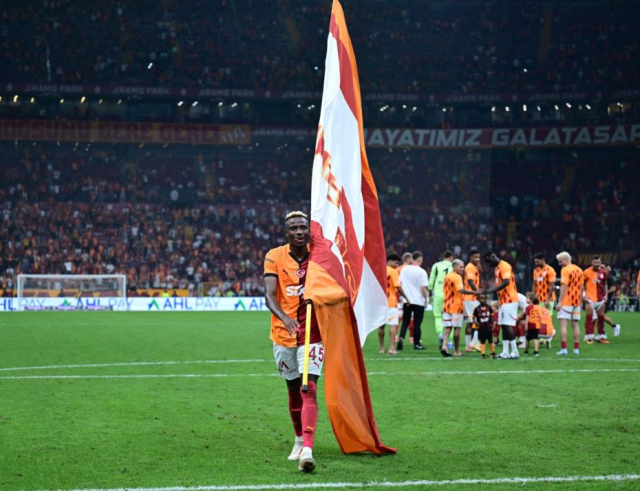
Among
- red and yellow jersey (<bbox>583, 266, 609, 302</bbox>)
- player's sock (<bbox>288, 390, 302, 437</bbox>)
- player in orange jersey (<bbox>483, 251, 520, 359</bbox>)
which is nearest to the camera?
player's sock (<bbox>288, 390, 302, 437</bbox>)

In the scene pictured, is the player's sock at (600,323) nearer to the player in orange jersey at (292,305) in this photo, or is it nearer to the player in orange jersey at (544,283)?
the player in orange jersey at (544,283)

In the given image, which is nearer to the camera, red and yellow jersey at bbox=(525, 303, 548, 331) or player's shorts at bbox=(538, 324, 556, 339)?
red and yellow jersey at bbox=(525, 303, 548, 331)

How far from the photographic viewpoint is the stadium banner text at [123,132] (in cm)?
5069

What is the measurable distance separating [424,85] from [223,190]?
44.4 feet

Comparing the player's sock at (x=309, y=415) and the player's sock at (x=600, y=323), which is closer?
Answer: the player's sock at (x=309, y=415)

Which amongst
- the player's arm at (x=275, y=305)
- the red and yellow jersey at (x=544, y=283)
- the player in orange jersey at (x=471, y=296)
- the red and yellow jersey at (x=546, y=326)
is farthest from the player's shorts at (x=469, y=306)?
the player's arm at (x=275, y=305)

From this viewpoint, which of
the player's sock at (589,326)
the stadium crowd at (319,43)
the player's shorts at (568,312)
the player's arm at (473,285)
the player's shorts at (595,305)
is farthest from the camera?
the stadium crowd at (319,43)

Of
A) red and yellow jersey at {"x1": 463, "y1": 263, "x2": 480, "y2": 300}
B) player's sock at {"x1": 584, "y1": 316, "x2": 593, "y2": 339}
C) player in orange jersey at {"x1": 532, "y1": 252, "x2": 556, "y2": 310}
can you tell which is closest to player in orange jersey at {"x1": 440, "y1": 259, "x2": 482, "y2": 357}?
red and yellow jersey at {"x1": 463, "y1": 263, "x2": 480, "y2": 300}

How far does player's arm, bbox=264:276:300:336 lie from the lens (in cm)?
741

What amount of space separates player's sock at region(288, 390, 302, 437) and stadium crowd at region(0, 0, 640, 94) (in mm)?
47327

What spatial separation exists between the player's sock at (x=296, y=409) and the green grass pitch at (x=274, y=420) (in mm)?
320

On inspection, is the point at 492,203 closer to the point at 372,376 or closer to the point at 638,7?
the point at 638,7

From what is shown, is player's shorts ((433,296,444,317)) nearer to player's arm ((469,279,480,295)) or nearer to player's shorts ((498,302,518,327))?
player's arm ((469,279,480,295))

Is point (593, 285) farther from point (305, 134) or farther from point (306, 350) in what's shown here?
point (305, 134)
